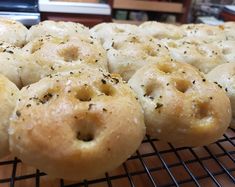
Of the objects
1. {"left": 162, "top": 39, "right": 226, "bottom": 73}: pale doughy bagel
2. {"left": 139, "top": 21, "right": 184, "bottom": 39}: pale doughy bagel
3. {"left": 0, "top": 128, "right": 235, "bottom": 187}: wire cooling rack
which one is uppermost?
{"left": 162, "top": 39, "right": 226, "bottom": 73}: pale doughy bagel

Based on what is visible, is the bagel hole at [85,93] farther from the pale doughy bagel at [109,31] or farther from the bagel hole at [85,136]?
the pale doughy bagel at [109,31]

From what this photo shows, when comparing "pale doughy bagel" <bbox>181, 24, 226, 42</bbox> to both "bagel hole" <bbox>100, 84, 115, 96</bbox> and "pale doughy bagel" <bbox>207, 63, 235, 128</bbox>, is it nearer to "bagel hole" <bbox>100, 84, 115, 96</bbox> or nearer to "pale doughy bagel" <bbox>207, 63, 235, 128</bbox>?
"pale doughy bagel" <bbox>207, 63, 235, 128</bbox>

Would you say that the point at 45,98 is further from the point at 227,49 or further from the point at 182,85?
the point at 227,49

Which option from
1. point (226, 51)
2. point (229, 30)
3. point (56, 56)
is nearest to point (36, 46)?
point (56, 56)

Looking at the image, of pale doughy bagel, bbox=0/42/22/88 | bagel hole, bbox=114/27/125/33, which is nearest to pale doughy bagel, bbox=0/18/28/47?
pale doughy bagel, bbox=0/42/22/88

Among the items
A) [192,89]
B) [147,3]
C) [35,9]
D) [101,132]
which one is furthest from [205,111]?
[147,3]

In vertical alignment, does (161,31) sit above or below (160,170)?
above
